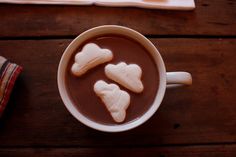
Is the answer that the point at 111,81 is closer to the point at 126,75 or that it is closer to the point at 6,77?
the point at 126,75

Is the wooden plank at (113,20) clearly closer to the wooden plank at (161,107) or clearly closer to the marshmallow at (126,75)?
the wooden plank at (161,107)

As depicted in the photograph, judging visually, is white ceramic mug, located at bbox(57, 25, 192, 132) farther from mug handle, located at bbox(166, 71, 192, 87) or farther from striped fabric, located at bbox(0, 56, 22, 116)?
striped fabric, located at bbox(0, 56, 22, 116)

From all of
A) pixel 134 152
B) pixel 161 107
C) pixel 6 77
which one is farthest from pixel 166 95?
pixel 6 77

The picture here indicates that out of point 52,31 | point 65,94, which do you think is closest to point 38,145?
point 65,94

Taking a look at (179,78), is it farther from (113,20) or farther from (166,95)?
(113,20)

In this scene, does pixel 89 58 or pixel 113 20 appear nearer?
pixel 89 58

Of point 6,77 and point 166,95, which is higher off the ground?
point 6,77

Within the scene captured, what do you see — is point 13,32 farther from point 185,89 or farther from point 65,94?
point 185,89
